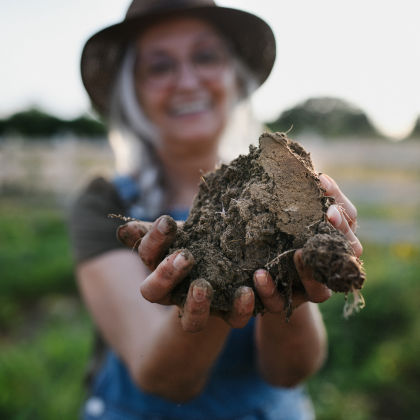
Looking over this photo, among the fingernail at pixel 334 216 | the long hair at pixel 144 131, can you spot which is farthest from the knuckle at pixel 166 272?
the long hair at pixel 144 131

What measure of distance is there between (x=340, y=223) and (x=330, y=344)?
3.22 m

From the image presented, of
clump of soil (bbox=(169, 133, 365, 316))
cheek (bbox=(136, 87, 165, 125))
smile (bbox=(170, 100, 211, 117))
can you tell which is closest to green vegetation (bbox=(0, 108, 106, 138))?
cheek (bbox=(136, 87, 165, 125))

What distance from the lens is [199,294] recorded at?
3.14 feet

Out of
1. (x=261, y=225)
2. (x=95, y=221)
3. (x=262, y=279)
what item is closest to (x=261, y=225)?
(x=261, y=225)

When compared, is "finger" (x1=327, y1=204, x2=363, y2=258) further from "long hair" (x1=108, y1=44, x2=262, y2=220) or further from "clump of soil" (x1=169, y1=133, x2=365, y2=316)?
"long hair" (x1=108, y1=44, x2=262, y2=220)

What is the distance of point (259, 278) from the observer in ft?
3.31

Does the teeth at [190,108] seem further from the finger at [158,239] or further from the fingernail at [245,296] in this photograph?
the fingernail at [245,296]

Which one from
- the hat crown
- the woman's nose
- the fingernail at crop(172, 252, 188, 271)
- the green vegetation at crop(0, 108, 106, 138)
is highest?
the hat crown

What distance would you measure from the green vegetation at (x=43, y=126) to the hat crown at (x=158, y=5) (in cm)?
1340

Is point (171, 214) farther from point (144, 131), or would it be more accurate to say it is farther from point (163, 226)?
point (163, 226)

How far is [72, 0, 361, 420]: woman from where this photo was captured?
141 cm

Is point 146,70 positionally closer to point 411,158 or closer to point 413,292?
point 413,292

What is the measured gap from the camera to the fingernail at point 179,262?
3.21 ft

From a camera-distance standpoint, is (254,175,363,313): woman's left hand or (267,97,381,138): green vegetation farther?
(267,97,381,138): green vegetation
